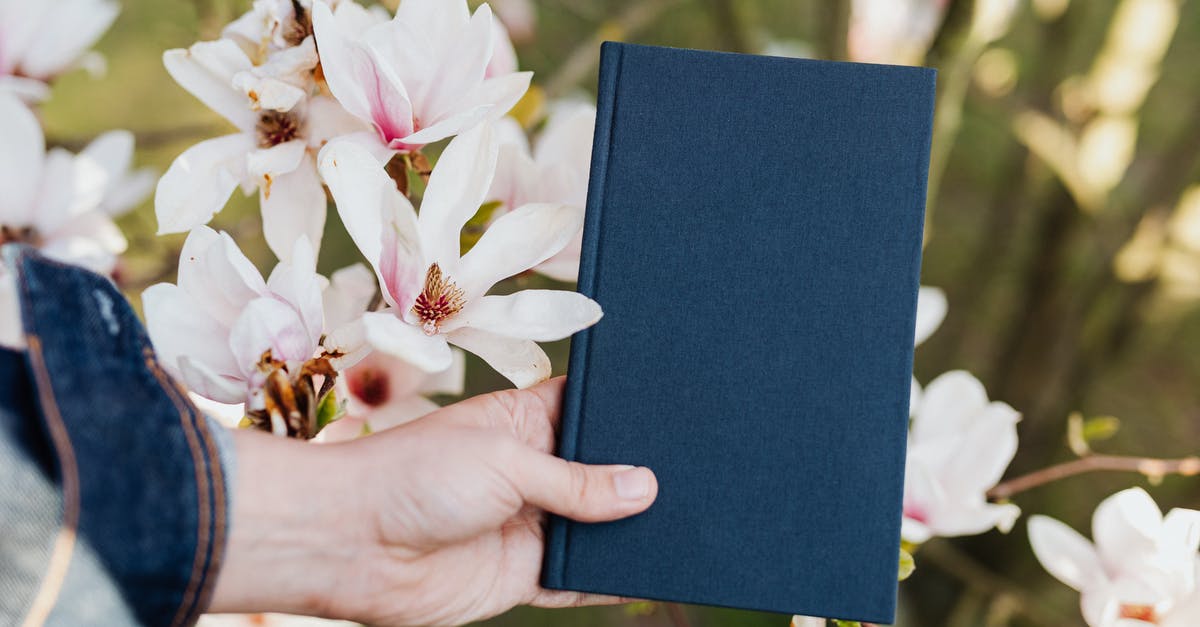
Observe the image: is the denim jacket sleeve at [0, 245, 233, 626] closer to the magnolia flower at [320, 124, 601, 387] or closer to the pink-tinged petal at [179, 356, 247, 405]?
the pink-tinged petal at [179, 356, 247, 405]

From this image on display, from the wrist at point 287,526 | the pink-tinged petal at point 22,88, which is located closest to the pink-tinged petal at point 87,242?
the pink-tinged petal at point 22,88

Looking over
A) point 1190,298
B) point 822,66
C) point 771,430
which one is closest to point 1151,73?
point 1190,298

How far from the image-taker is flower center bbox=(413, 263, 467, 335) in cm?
62

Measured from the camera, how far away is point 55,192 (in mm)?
833

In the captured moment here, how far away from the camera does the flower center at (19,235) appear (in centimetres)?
83

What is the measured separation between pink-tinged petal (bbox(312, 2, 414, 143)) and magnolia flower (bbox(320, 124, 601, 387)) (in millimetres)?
38

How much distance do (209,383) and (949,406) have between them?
0.54 metres

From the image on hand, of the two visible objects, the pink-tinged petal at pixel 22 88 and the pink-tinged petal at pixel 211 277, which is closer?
the pink-tinged petal at pixel 211 277

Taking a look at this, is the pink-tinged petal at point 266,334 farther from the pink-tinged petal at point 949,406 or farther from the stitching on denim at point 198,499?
the pink-tinged petal at point 949,406

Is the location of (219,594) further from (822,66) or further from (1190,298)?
(1190,298)

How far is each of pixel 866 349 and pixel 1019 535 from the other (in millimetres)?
850

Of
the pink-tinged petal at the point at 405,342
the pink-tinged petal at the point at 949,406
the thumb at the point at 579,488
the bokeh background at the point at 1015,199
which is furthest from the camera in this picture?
the bokeh background at the point at 1015,199

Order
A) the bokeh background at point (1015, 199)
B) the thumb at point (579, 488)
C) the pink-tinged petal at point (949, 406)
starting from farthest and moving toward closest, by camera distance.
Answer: the bokeh background at point (1015, 199), the pink-tinged petal at point (949, 406), the thumb at point (579, 488)

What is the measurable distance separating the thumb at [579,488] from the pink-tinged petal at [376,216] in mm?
136
